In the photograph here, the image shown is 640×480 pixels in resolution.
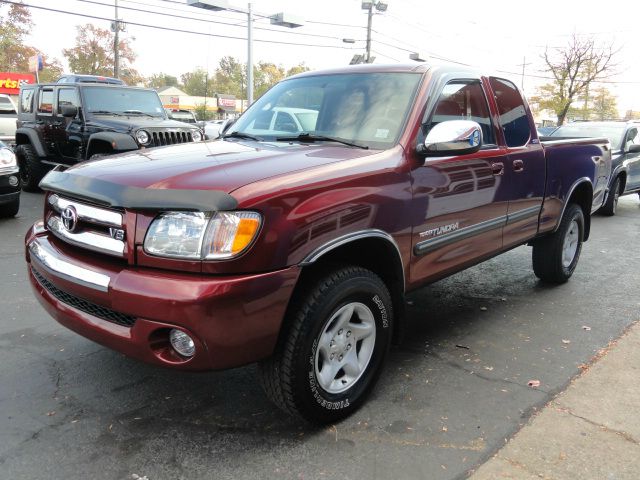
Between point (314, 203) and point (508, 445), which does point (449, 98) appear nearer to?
point (314, 203)

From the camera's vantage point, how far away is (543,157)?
4434 millimetres

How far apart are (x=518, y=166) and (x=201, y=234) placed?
8.89 ft

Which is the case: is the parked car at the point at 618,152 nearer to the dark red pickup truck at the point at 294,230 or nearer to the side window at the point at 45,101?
the dark red pickup truck at the point at 294,230

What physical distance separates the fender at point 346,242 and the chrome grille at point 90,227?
816mm


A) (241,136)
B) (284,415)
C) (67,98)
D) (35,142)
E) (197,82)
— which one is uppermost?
(197,82)

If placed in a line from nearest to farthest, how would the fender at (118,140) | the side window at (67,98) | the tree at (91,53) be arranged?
1. the fender at (118,140)
2. the side window at (67,98)
3. the tree at (91,53)

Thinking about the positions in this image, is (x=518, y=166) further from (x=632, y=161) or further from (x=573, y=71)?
(x=573, y=71)

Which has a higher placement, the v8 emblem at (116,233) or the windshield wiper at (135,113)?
the windshield wiper at (135,113)

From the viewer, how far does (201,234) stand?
228 cm

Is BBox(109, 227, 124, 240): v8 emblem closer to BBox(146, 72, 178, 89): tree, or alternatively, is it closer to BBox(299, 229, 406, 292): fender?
BBox(299, 229, 406, 292): fender

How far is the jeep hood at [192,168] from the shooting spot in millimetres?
2402

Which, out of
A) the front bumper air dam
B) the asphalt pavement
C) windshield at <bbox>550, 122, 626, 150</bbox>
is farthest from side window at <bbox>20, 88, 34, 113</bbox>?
windshield at <bbox>550, 122, 626, 150</bbox>

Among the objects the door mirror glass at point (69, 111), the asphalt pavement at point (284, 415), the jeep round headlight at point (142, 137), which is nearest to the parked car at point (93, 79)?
the door mirror glass at point (69, 111)

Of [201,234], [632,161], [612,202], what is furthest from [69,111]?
[632,161]
